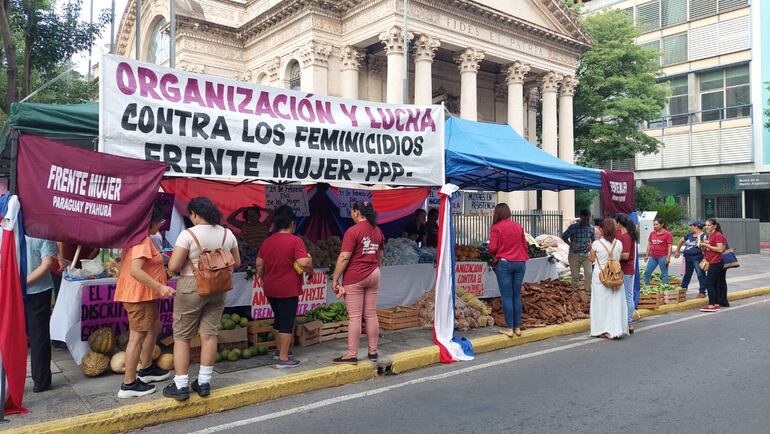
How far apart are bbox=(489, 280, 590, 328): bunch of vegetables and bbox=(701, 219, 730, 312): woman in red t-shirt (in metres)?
2.67

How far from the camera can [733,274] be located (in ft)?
58.8

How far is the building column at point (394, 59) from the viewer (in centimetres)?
2448

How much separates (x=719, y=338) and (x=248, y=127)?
7283mm

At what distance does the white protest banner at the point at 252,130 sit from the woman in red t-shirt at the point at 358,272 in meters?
0.74

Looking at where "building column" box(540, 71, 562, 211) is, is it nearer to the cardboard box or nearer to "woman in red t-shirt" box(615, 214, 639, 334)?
"woman in red t-shirt" box(615, 214, 639, 334)

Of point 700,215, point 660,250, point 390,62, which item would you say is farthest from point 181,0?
point 700,215

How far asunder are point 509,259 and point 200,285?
173 inches

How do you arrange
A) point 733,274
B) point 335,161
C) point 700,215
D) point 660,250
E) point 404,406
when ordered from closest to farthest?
point 404,406 → point 335,161 → point 660,250 → point 733,274 → point 700,215

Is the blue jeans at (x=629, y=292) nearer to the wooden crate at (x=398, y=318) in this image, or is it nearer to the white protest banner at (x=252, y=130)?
the wooden crate at (x=398, y=318)

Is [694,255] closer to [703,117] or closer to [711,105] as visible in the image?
[703,117]

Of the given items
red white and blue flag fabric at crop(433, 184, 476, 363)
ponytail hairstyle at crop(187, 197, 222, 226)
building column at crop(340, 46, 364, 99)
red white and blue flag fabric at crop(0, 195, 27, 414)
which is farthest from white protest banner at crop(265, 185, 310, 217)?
building column at crop(340, 46, 364, 99)

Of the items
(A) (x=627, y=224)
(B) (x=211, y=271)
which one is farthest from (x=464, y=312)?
(B) (x=211, y=271)

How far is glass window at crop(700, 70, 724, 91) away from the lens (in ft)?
124

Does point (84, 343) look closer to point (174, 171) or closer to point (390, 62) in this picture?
point (174, 171)
